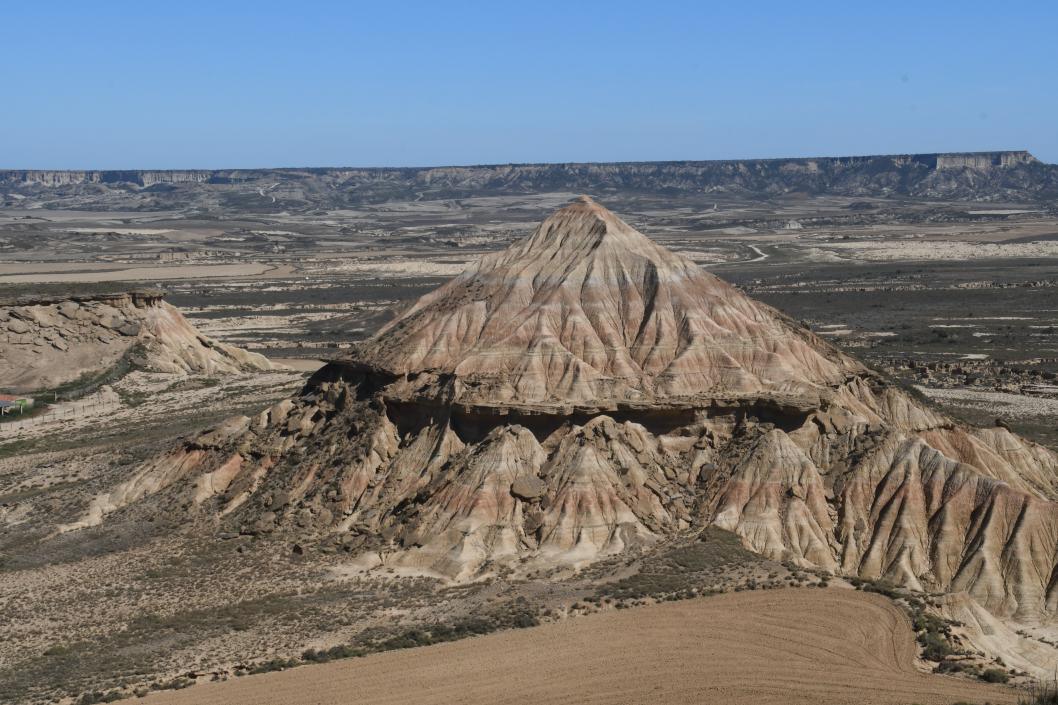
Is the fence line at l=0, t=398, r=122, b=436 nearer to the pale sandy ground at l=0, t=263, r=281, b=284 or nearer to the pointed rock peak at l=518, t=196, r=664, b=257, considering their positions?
the pointed rock peak at l=518, t=196, r=664, b=257

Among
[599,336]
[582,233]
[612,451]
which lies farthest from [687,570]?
[582,233]

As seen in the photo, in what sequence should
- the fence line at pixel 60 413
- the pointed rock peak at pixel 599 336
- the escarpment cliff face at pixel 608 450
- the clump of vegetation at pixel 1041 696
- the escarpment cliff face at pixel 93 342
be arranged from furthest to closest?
the escarpment cliff face at pixel 93 342 < the fence line at pixel 60 413 < the pointed rock peak at pixel 599 336 < the escarpment cliff face at pixel 608 450 < the clump of vegetation at pixel 1041 696

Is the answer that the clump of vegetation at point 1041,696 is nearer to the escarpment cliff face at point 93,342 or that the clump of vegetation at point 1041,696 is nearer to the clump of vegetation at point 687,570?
the clump of vegetation at point 687,570

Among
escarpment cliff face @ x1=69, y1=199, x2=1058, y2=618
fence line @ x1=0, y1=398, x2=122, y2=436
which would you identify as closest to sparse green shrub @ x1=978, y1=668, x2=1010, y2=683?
escarpment cliff face @ x1=69, y1=199, x2=1058, y2=618

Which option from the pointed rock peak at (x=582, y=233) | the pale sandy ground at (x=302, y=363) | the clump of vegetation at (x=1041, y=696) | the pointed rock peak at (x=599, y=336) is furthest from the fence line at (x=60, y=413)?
the clump of vegetation at (x=1041, y=696)

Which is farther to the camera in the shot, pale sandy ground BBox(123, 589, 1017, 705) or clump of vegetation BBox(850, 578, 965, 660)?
clump of vegetation BBox(850, 578, 965, 660)

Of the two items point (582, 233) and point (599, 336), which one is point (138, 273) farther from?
point (599, 336)

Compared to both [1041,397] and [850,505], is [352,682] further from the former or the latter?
[1041,397]
